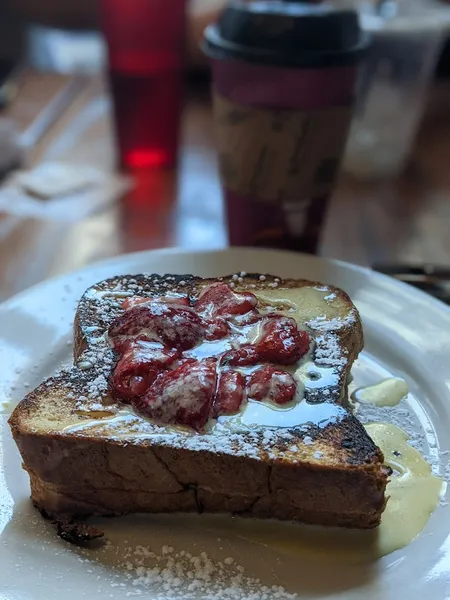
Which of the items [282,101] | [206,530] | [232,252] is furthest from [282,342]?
[282,101]

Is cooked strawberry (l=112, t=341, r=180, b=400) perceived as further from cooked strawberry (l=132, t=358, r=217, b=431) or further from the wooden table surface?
the wooden table surface

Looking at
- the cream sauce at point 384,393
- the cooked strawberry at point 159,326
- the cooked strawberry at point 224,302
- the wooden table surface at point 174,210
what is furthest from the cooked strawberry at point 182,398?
the wooden table surface at point 174,210

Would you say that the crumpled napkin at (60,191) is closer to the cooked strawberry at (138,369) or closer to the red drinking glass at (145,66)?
the red drinking glass at (145,66)

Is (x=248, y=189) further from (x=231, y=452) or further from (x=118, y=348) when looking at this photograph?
(x=231, y=452)

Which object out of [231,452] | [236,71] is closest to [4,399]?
[231,452]

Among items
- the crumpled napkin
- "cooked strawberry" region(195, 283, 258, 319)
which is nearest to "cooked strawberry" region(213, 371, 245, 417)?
"cooked strawberry" region(195, 283, 258, 319)

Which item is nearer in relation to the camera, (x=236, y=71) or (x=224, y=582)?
(x=224, y=582)
